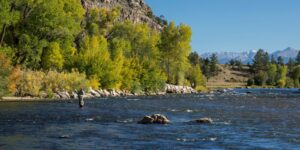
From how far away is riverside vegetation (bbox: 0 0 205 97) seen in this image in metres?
71.8

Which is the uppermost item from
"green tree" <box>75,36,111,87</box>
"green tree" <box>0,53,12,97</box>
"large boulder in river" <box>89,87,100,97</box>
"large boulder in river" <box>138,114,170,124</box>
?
"green tree" <box>75,36,111,87</box>

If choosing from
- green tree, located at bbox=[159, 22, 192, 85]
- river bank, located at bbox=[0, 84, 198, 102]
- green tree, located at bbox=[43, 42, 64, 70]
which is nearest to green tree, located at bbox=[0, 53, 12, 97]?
river bank, located at bbox=[0, 84, 198, 102]

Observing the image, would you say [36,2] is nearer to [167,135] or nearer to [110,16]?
[110,16]

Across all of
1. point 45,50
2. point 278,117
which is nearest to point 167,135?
point 278,117

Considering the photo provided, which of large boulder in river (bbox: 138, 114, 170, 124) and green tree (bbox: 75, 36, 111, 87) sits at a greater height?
green tree (bbox: 75, 36, 111, 87)

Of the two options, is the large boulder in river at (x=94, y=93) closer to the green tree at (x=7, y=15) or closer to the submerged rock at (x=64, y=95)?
the submerged rock at (x=64, y=95)

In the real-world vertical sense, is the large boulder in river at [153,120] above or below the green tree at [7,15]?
below

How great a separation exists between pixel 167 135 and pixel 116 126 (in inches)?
226

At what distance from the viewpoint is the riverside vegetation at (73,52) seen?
2827 inches

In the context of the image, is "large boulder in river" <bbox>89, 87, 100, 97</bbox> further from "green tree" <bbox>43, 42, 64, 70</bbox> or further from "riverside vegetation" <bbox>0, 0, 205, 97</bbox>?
"green tree" <bbox>43, 42, 64, 70</bbox>

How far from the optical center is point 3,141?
24281mm

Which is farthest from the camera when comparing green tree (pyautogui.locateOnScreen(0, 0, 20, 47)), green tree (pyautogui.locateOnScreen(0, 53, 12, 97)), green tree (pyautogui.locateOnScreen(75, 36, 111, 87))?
green tree (pyautogui.locateOnScreen(75, 36, 111, 87))

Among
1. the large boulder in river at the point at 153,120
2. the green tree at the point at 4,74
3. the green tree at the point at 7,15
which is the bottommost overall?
the large boulder in river at the point at 153,120

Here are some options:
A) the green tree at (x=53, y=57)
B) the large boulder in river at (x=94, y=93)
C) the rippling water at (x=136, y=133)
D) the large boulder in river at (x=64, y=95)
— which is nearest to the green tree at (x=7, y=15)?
the green tree at (x=53, y=57)
